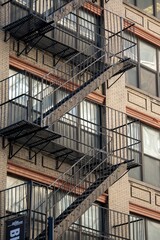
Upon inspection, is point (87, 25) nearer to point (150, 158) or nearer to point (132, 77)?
point (132, 77)

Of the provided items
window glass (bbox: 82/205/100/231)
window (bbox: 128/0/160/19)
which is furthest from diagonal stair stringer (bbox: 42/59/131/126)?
window (bbox: 128/0/160/19)

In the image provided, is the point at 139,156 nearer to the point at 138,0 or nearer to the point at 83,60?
the point at 83,60

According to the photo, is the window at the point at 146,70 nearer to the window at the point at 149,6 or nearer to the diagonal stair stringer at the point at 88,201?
the window at the point at 149,6

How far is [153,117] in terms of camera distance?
30.5 metres

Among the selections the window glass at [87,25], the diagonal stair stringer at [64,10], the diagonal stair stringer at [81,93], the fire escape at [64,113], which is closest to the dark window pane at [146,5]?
the fire escape at [64,113]

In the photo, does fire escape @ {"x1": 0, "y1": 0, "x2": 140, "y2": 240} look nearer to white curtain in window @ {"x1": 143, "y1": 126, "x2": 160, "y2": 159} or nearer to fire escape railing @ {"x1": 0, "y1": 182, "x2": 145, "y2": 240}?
fire escape railing @ {"x1": 0, "y1": 182, "x2": 145, "y2": 240}

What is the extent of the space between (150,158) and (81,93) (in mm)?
5807

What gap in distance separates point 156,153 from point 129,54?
389cm

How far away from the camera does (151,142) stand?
3039cm

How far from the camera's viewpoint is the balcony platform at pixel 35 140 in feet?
77.8

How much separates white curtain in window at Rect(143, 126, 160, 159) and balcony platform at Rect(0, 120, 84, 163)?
4.64 metres

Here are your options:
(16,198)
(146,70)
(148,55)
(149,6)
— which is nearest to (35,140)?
(16,198)

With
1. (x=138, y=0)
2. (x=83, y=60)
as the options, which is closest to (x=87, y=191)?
(x=83, y=60)

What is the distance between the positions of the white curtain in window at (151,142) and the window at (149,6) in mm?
5176
